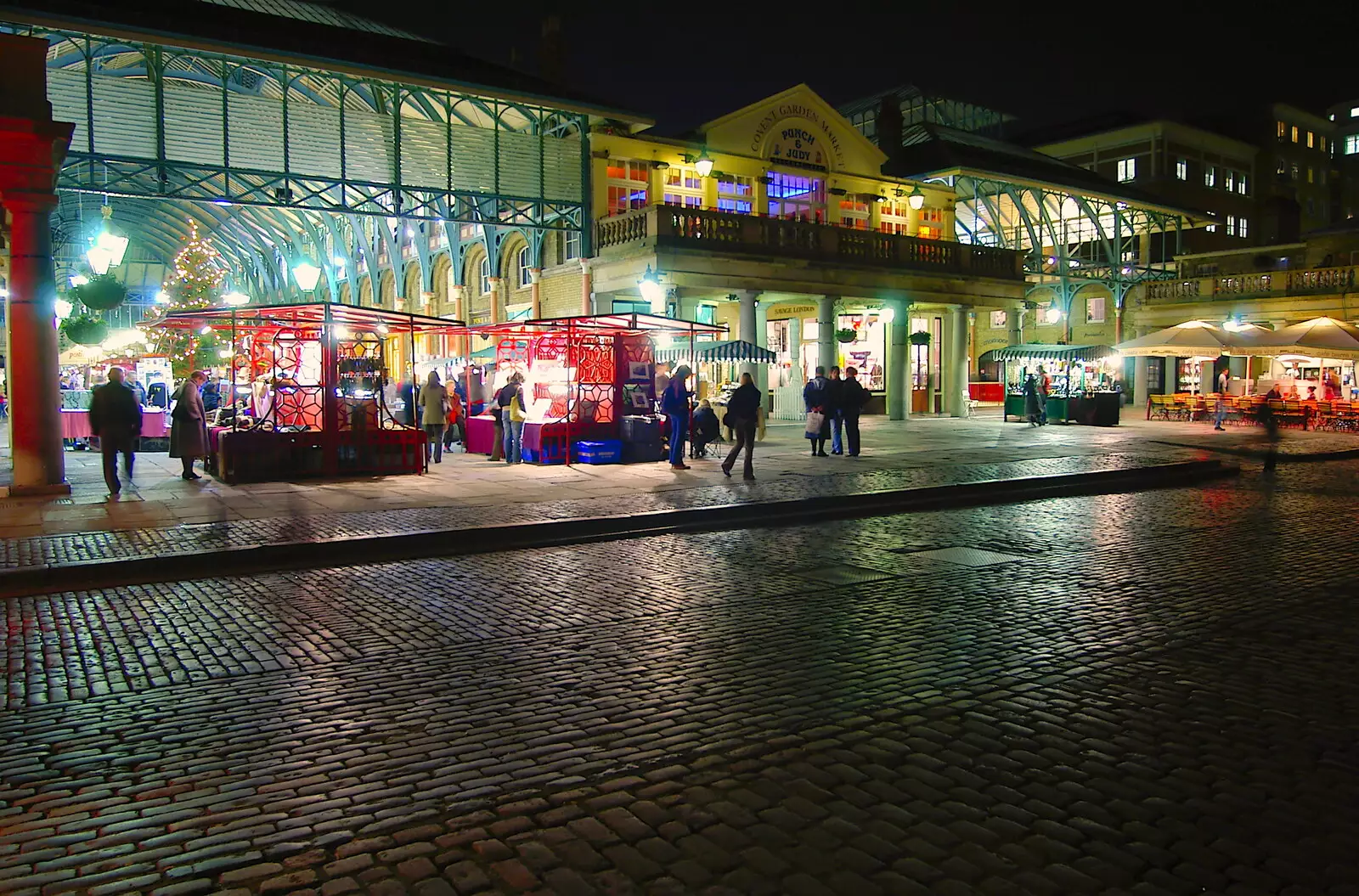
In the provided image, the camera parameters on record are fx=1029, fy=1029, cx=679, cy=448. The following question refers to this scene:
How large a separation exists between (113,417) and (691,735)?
497 inches

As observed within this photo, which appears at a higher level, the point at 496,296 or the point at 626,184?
the point at 626,184

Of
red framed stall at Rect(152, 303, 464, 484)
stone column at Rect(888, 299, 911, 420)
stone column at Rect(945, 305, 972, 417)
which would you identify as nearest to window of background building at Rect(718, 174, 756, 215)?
stone column at Rect(888, 299, 911, 420)

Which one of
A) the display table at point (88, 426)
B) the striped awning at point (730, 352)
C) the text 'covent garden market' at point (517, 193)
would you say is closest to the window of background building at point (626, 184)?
the text 'covent garden market' at point (517, 193)

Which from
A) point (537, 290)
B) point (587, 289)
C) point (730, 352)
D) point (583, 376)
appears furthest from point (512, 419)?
point (537, 290)

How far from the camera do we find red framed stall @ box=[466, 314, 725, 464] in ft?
62.5

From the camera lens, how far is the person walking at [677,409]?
17594 mm

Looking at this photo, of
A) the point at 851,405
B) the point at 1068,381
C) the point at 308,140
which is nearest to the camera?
the point at 851,405

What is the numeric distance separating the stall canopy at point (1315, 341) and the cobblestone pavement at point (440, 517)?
46.1 feet

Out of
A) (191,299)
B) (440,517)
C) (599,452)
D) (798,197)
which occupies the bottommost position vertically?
(440,517)

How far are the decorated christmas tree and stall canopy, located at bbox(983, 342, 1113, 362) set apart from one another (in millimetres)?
26003

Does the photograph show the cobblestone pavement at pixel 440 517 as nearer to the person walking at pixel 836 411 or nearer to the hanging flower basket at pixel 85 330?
the person walking at pixel 836 411

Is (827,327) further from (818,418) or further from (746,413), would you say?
(746,413)

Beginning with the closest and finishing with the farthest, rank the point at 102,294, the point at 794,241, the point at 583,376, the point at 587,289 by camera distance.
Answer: the point at 102,294, the point at 583,376, the point at 587,289, the point at 794,241

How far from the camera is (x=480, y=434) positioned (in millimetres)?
22094
